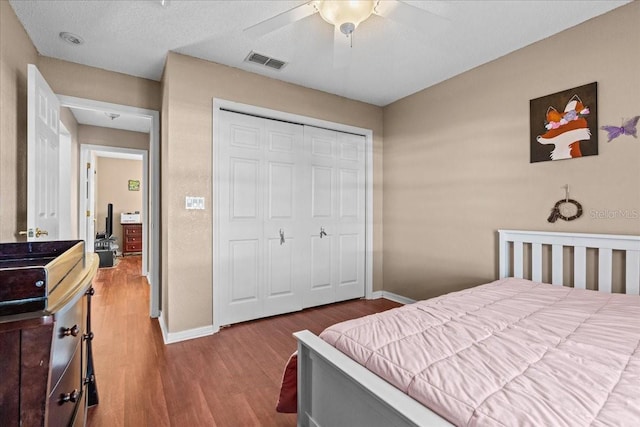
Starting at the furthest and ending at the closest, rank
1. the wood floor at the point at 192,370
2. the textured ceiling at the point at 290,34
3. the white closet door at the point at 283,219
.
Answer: the white closet door at the point at 283,219 < the textured ceiling at the point at 290,34 < the wood floor at the point at 192,370

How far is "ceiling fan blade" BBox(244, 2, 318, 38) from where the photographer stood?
2.03 m

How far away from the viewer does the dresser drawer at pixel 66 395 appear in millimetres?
891

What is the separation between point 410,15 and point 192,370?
9.72 feet

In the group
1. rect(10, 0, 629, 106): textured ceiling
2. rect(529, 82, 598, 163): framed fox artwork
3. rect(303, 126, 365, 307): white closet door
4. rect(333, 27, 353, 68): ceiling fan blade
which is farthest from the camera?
rect(303, 126, 365, 307): white closet door

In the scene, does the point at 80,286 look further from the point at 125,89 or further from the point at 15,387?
the point at 125,89

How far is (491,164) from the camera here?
2.87 meters

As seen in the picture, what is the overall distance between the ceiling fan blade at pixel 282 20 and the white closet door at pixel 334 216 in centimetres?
134

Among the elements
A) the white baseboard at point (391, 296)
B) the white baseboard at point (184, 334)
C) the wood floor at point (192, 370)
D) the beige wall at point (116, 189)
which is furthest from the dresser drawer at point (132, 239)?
the white baseboard at point (391, 296)

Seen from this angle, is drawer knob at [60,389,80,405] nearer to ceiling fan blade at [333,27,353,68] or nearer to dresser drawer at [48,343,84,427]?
dresser drawer at [48,343,84,427]

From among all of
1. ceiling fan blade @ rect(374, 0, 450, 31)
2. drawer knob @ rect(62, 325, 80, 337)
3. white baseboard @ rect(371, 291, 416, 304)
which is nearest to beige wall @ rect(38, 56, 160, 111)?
ceiling fan blade @ rect(374, 0, 450, 31)

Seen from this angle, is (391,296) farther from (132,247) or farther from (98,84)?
(132,247)

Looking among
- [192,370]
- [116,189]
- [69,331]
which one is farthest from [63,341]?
[116,189]

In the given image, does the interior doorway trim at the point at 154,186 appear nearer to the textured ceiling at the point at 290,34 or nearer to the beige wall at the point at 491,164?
the textured ceiling at the point at 290,34

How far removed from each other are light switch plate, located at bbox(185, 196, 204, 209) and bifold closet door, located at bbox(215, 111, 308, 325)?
0.17 metres
